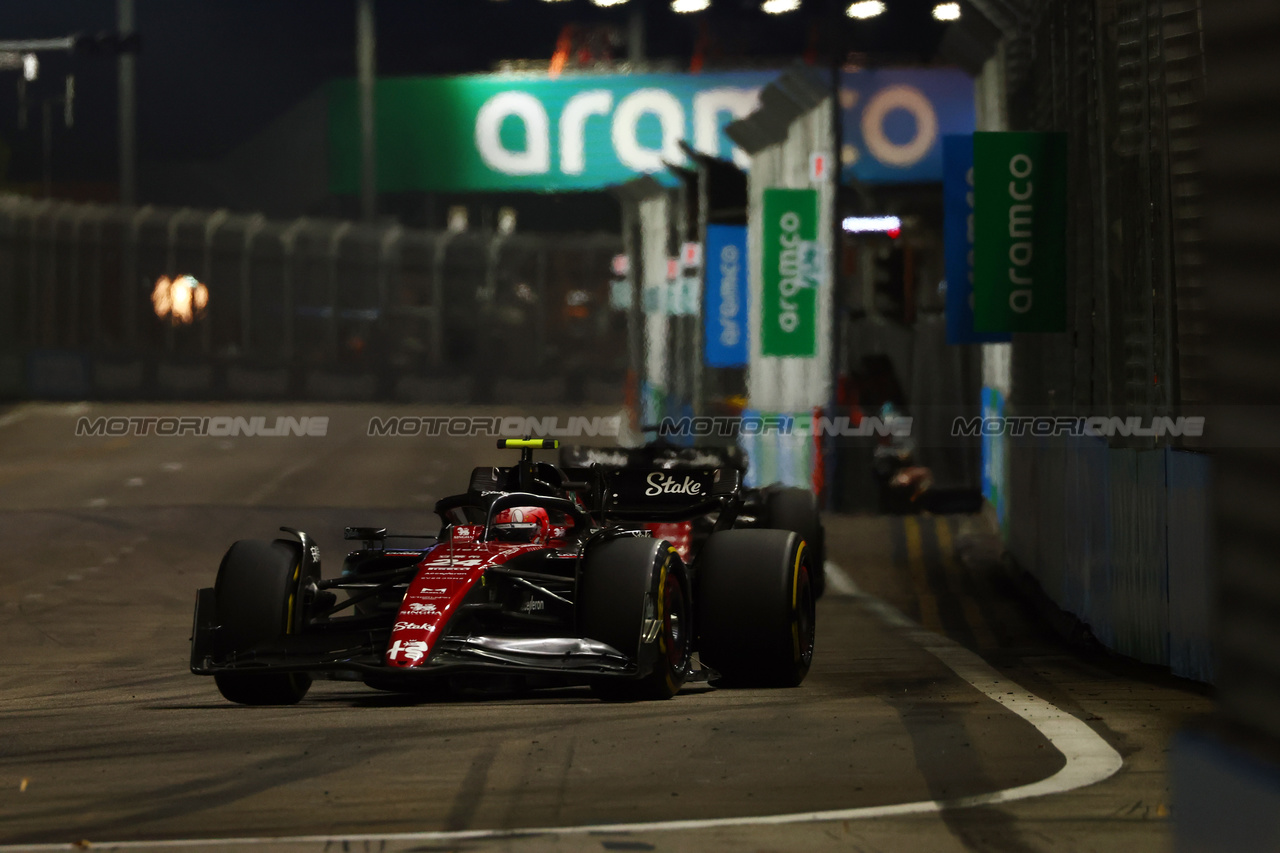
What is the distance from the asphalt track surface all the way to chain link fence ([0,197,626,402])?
1350 inches

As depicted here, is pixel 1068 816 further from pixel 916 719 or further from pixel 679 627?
pixel 679 627

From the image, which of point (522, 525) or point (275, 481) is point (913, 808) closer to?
point (522, 525)

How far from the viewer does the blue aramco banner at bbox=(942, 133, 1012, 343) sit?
15453 millimetres

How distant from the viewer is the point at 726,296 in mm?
26344

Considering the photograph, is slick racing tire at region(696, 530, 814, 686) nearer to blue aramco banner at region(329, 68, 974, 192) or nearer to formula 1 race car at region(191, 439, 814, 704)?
formula 1 race car at region(191, 439, 814, 704)

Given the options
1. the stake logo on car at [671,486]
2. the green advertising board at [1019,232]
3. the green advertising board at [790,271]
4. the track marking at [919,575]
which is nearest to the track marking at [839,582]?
the track marking at [919,575]

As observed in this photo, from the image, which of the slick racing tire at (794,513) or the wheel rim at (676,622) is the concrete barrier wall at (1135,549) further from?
the wheel rim at (676,622)

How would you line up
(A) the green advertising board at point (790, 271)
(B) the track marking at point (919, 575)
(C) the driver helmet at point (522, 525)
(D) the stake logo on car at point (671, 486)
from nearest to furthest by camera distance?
1. (C) the driver helmet at point (522, 525)
2. (D) the stake logo on car at point (671, 486)
3. (B) the track marking at point (919, 575)
4. (A) the green advertising board at point (790, 271)

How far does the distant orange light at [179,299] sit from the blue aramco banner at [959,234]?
118 feet

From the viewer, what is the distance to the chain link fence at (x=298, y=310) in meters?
46.5

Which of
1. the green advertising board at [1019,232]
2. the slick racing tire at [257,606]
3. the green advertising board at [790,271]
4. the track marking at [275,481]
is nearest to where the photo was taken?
the slick racing tire at [257,606]

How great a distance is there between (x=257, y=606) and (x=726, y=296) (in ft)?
61.5

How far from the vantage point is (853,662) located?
32.8ft

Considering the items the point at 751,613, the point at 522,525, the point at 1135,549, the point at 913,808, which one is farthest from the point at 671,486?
the point at 913,808
